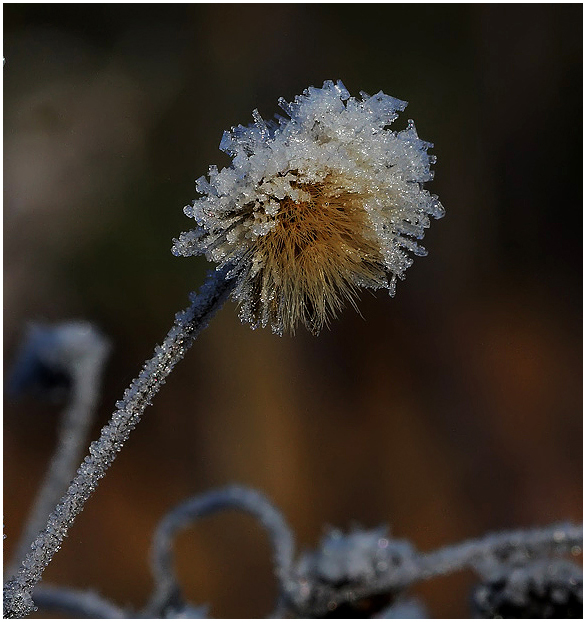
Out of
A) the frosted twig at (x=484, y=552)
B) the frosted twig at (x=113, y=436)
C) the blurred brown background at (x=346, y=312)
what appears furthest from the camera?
the blurred brown background at (x=346, y=312)

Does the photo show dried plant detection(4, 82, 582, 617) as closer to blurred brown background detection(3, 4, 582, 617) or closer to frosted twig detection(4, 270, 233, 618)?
frosted twig detection(4, 270, 233, 618)

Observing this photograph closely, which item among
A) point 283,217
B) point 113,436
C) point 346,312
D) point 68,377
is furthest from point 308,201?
point 346,312

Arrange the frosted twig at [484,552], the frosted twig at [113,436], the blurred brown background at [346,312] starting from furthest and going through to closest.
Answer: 1. the blurred brown background at [346,312]
2. the frosted twig at [484,552]
3. the frosted twig at [113,436]

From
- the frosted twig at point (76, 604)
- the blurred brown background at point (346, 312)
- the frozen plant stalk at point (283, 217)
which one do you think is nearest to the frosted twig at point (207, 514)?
the frosted twig at point (76, 604)

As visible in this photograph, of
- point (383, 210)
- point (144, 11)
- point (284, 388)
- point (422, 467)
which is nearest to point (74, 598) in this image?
point (383, 210)

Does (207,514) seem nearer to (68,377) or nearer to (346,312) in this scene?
(68,377)

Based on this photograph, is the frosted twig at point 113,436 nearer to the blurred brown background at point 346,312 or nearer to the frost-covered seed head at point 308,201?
the frost-covered seed head at point 308,201

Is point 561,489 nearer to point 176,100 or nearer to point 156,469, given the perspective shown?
point 156,469

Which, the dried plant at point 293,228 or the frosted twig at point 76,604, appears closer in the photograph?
the dried plant at point 293,228
